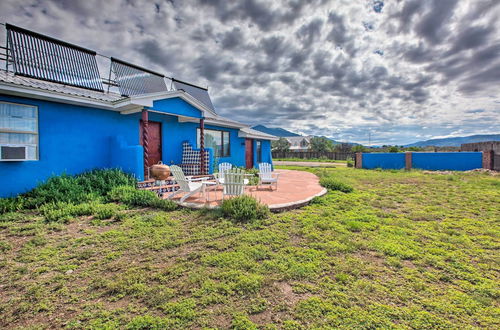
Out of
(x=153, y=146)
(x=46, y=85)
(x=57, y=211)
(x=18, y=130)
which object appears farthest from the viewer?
(x=153, y=146)

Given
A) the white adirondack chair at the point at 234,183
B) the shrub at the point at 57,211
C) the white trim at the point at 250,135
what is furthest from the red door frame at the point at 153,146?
the white trim at the point at 250,135

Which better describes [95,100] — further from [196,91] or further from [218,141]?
[218,141]

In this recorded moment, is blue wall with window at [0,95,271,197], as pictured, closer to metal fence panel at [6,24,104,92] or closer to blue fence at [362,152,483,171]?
metal fence panel at [6,24,104,92]

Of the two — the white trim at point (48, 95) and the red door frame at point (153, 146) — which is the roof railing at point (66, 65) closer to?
the white trim at point (48, 95)

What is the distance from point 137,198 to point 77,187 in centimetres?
179

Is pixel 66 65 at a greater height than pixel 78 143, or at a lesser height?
greater

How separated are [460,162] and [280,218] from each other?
1922 centimetres

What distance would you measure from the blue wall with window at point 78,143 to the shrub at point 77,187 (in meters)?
0.45


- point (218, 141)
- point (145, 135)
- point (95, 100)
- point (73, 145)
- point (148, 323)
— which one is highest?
point (95, 100)

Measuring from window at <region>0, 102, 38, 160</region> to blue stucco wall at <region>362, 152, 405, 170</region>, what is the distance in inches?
851

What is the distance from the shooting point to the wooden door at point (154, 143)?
31.0 ft

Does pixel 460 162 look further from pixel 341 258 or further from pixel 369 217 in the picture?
pixel 341 258

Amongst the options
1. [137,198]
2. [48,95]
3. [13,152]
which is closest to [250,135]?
[137,198]

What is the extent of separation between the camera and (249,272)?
2.83m
